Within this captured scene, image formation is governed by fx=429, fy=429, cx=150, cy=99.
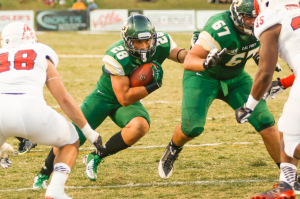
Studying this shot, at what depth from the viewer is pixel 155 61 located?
425cm

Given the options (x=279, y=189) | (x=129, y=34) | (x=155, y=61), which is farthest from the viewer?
(x=155, y=61)

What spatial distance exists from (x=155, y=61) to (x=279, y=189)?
189 centimetres

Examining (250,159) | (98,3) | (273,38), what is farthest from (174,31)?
(273,38)

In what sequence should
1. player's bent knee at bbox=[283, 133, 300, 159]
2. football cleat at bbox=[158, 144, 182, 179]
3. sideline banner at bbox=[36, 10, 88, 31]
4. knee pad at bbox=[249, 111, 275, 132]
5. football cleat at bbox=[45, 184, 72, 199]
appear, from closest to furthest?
1. player's bent knee at bbox=[283, 133, 300, 159]
2. football cleat at bbox=[45, 184, 72, 199]
3. knee pad at bbox=[249, 111, 275, 132]
4. football cleat at bbox=[158, 144, 182, 179]
5. sideline banner at bbox=[36, 10, 88, 31]

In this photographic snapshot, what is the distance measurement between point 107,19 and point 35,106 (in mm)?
18713

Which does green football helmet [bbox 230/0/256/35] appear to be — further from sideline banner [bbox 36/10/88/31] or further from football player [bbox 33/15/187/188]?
sideline banner [bbox 36/10/88/31]

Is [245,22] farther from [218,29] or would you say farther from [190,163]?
[190,163]

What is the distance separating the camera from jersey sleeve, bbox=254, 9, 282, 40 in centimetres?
285

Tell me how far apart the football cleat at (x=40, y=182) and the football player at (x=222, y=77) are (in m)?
1.04

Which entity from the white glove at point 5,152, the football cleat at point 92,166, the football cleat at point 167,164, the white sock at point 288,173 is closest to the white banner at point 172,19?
the football cleat at point 167,164

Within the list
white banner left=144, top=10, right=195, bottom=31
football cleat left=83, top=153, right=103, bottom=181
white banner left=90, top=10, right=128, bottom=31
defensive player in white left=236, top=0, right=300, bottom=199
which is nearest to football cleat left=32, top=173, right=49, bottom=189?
football cleat left=83, top=153, right=103, bottom=181

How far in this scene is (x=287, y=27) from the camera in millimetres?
2832

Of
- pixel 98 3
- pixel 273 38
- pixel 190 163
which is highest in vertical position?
pixel 273 38

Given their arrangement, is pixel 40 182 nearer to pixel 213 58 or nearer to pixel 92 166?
pixel 92 166
